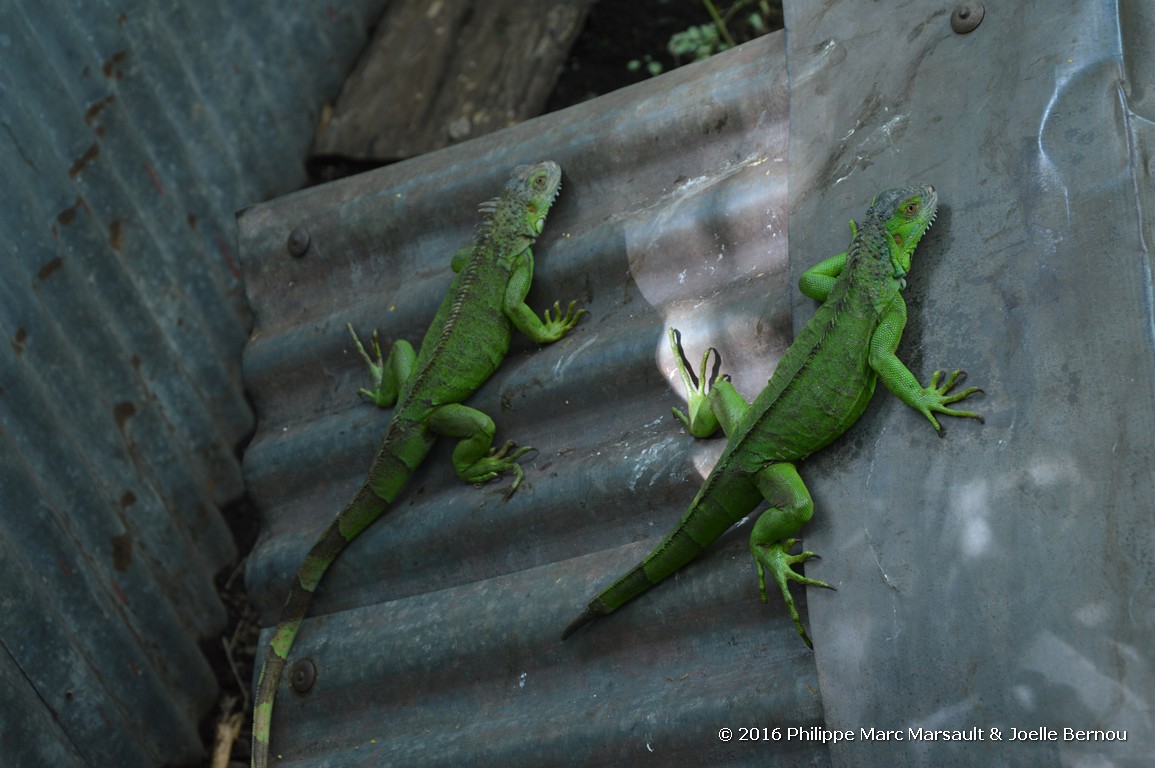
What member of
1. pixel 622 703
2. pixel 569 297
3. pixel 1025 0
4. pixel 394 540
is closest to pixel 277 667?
pixel 394 540

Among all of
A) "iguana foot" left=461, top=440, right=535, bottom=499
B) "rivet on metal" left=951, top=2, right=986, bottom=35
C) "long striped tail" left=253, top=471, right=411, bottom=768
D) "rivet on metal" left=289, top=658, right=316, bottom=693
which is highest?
"rivet on metal" left=951, top=2, right=986, bottom=35

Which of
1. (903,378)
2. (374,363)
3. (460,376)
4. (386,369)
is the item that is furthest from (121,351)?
(903,378)

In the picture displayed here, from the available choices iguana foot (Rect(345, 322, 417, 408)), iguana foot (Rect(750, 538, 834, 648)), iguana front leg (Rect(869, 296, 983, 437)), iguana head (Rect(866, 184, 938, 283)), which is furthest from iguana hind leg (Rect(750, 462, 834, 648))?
iguana foot (Rect(345, 322, 417, 408))

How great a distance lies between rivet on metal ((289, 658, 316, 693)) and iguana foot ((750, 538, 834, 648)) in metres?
1.95

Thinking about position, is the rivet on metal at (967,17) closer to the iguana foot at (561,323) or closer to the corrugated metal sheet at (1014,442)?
the corrugated metal sheet at (1014,442)

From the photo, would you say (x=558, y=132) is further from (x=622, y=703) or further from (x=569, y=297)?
(x=622, y=703)

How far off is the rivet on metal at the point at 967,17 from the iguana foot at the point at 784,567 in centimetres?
181

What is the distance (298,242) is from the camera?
4.88 metres

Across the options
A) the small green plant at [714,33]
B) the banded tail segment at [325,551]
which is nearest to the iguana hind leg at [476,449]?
the banded tail segment at [325,551]

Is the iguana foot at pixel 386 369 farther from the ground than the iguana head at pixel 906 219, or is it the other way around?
the iguana head at pixel 906 219

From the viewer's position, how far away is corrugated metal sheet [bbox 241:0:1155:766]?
2.60 m

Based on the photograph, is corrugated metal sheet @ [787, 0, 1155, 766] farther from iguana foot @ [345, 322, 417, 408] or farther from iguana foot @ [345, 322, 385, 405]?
iguana foot @ [345, 322, 385, 405]

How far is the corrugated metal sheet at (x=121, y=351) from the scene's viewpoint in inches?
171

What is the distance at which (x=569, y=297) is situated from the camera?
431 centimetres
